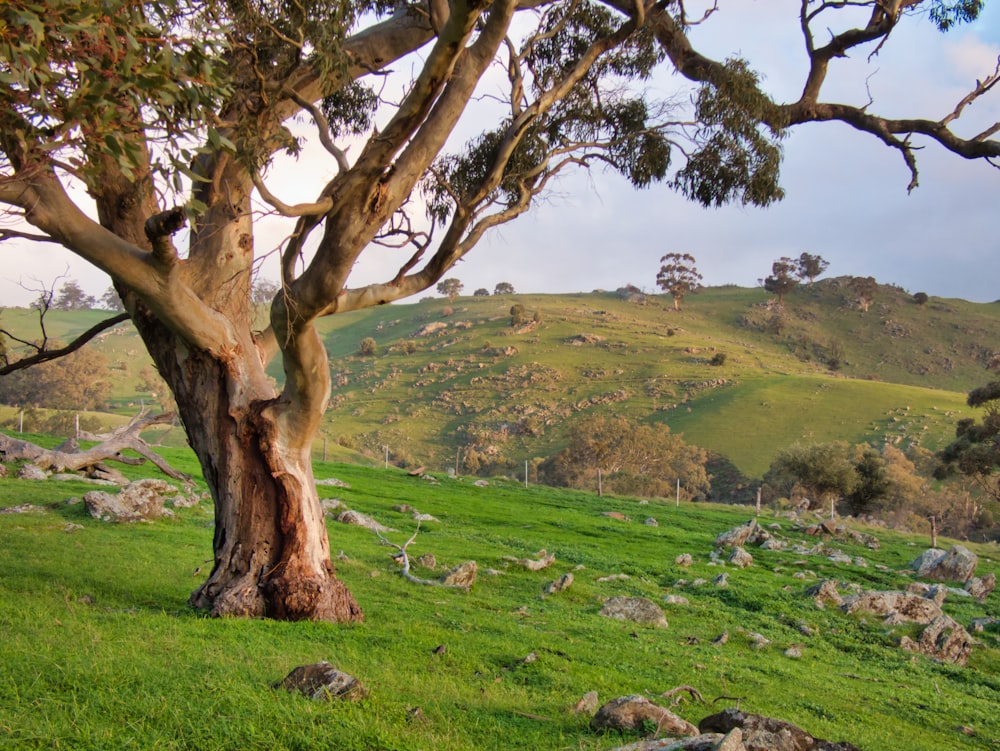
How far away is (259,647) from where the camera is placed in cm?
762

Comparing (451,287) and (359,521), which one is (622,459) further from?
(451,287)

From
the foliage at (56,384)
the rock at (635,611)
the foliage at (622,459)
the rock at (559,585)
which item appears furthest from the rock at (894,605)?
the foliage at (56,384)

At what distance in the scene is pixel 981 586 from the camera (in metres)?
20.5

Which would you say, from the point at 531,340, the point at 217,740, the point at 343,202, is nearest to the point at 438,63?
the point at 343,202

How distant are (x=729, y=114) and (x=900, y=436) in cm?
6445

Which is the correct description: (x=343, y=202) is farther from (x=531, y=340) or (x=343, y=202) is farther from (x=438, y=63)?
(x=531, y=340)

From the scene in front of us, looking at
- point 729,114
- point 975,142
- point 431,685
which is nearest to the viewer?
point 431,685

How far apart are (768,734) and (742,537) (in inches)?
836

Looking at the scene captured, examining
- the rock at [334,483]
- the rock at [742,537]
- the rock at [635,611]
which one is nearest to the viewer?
the rock at [635,611]

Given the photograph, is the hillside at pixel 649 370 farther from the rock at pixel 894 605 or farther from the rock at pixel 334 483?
the rock at pixel 894 605

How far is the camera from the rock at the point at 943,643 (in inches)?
541

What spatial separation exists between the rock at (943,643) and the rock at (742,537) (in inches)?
402

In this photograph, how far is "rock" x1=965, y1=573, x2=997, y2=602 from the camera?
20203 millimetres

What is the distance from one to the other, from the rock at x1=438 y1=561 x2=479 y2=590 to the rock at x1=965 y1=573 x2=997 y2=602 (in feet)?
44.1
